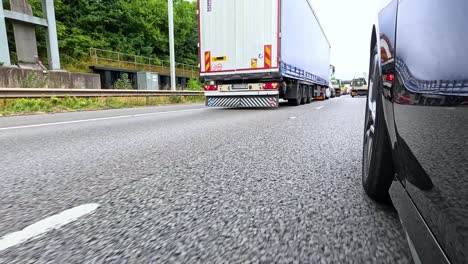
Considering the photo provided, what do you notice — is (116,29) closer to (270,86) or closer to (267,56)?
(267,56)

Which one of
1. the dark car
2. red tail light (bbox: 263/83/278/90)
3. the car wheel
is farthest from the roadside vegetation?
the dark car

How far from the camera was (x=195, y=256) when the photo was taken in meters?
1.24

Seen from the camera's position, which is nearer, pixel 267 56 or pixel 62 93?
pixel 267 56

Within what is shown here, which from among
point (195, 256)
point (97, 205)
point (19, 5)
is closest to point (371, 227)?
point (195, 256)

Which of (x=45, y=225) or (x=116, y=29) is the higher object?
(x=116, y=29)

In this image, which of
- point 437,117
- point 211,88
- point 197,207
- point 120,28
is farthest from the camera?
point 120,28

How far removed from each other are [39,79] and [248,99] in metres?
7.86

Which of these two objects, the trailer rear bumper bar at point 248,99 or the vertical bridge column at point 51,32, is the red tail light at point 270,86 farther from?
the vertical bridge column at point 51,32

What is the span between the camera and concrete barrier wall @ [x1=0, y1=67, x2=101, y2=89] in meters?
10.7

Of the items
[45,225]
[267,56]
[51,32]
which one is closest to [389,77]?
[45,225]

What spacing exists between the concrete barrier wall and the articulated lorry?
6.11 m

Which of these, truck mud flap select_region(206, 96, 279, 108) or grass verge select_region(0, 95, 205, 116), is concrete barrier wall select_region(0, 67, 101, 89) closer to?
grass verge select_region(0, 95, 205, 116)

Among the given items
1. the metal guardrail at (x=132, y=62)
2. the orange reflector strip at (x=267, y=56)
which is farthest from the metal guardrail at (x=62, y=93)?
the metal guardrail at (x=132, y=62)

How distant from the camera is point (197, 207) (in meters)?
1.75
